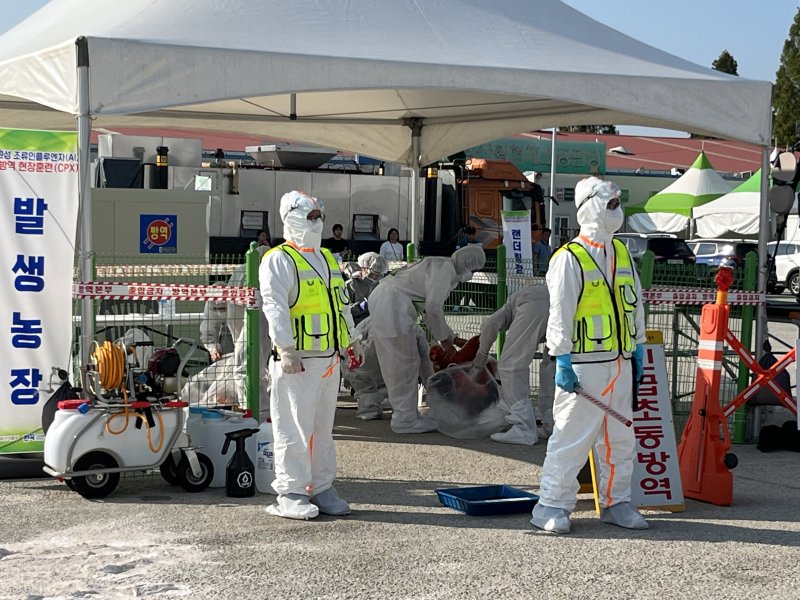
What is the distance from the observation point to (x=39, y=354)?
8078 mm

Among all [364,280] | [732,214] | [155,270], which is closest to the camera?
[155,270]

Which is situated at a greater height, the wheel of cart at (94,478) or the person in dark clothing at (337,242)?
the person in dark clothing at (337,242)

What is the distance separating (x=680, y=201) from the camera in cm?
3616

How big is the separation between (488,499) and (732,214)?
2711cm

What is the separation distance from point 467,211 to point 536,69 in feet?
56.5

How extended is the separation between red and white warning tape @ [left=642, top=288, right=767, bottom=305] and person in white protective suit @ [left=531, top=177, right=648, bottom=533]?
286 centimetres

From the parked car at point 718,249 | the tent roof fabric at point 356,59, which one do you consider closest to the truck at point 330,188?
the parked car at point 718,249

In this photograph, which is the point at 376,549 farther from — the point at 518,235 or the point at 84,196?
the point at 518,235

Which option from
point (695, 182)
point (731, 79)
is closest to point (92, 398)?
point (731, 79)

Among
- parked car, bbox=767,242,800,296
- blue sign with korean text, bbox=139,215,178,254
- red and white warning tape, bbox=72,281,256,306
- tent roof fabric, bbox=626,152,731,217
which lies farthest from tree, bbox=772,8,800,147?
red and white warning tape, bbox=72,281,256,306

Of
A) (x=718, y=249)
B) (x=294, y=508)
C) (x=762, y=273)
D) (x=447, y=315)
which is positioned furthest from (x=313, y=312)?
(x=718, y=249)

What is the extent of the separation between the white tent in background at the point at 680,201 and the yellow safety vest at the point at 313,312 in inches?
1167

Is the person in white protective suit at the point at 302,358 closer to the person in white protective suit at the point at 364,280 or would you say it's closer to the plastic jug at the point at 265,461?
the plastic jug at the point at 265,461

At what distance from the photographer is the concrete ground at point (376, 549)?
5.82 m
